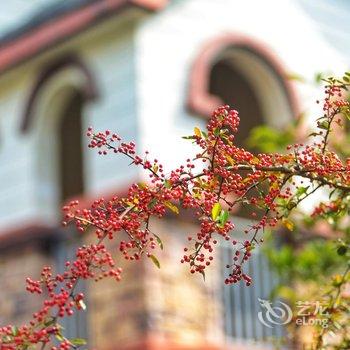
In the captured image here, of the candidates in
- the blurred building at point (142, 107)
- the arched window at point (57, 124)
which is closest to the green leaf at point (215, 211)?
the blurred building at point (142, 107)

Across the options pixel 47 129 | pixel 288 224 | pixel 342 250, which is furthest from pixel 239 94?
pixel 288 224

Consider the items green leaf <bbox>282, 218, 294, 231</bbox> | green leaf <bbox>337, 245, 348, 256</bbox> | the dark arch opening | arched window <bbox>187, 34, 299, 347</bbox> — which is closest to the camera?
green leaf <bbox>282, 218, 294, 231</bbox>

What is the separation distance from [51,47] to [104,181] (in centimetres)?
131

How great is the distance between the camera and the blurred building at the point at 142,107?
32.7 ft

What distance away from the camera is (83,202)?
10258 millimetres

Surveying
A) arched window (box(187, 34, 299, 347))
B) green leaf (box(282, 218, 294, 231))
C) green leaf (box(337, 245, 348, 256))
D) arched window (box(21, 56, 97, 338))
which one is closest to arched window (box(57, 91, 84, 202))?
arched window (box(21, 56, 97, 338))

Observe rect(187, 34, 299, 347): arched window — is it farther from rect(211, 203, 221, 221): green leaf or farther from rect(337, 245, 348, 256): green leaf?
rect(211, 203, 221, 221): green leaf

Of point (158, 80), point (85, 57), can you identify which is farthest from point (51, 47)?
point (158, 80)

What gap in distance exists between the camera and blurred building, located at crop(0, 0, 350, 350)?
32.7 ft

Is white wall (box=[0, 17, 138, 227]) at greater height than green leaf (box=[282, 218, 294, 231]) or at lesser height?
greater

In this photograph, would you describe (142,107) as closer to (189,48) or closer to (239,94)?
(189,48)

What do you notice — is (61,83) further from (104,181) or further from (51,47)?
(104,181)

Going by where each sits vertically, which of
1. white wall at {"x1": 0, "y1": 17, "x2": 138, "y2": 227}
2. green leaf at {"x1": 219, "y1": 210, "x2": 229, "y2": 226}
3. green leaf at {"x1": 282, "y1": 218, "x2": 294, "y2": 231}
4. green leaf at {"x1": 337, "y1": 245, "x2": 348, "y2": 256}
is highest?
white wall at {"x1": 0, "y1": 17, "x2": 138, "y2": 227}

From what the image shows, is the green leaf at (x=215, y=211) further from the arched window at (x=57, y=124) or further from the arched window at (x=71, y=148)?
the arched window at (x=71, y=148)
